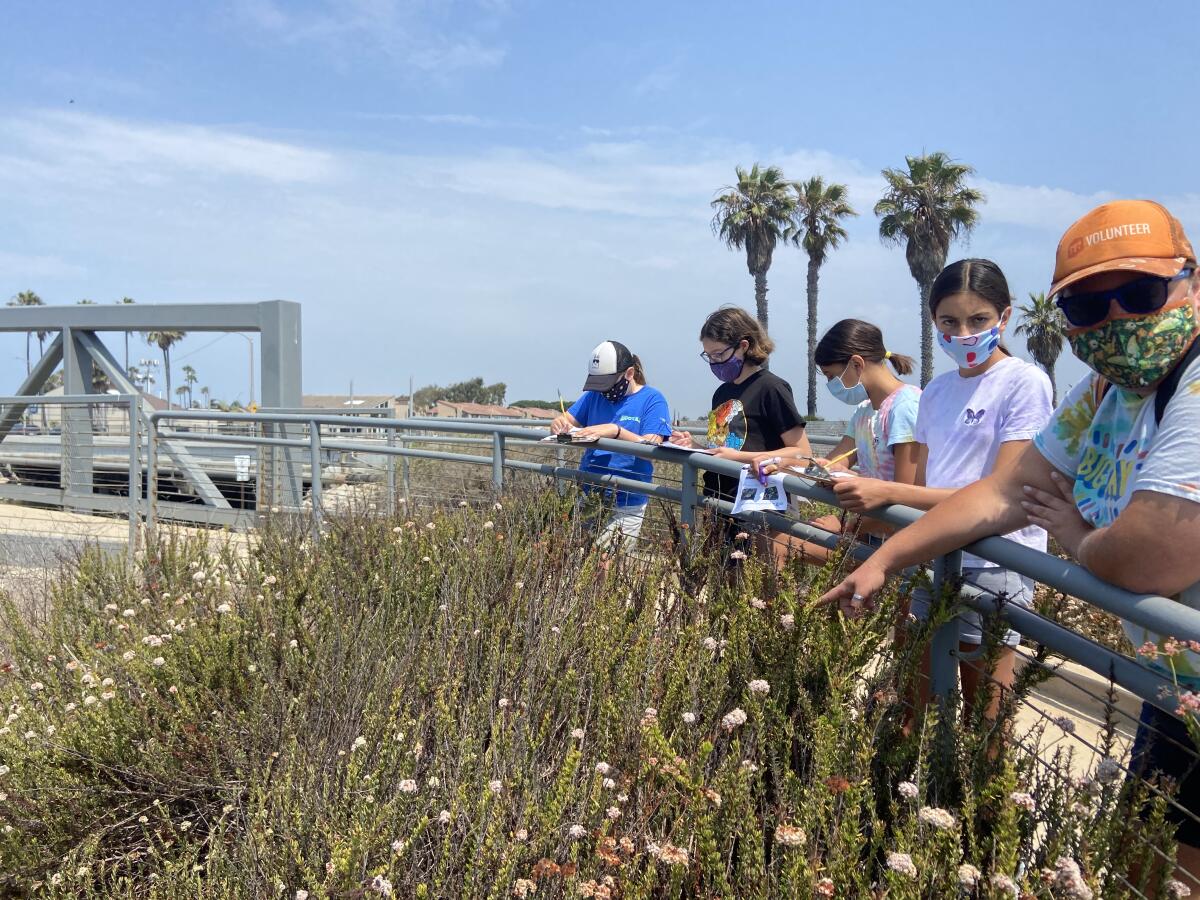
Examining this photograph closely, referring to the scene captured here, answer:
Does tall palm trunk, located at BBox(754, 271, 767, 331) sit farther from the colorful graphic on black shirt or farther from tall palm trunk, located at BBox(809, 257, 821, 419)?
the colorful graphic on black shirt

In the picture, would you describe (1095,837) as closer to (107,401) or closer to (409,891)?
(409,891)

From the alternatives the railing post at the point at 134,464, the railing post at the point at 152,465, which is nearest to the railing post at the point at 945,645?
the railing post at the point at 152,465

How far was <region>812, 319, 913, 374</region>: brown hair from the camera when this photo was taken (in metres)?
3.70

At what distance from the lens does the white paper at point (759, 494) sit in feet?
10.1

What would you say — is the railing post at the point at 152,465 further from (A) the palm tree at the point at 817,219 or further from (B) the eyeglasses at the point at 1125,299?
(A) the palm tree at the point at 817,219

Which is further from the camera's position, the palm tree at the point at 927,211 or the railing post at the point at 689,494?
the palm tree at the point at 927,211

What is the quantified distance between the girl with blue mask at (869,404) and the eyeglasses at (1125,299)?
3.76 ft

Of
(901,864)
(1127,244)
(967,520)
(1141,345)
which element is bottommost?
(901,864)

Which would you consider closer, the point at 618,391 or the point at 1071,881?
the point at 1071,881

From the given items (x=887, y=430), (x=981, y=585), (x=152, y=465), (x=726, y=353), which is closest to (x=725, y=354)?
(x=726, y=353)

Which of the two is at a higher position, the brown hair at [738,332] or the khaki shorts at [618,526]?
the brown hair at [738,332]

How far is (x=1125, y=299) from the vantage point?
5.78 ft

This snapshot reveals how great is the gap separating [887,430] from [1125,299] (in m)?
1.60

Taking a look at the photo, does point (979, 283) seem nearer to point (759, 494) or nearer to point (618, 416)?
point (759, 494)
